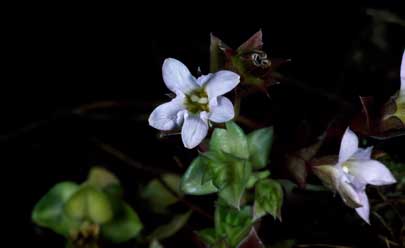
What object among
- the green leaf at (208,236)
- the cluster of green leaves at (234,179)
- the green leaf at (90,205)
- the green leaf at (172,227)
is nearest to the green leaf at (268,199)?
the cluster of green leaves at (234,179)

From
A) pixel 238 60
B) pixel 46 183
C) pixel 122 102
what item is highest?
pixel 238 60

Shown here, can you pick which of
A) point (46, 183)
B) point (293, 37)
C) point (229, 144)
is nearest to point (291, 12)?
point (293, 37)

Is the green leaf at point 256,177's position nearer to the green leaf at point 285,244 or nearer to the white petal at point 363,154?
the green leaf at point 285,244

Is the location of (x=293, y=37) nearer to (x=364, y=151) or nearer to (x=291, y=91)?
(x=291, y=91)

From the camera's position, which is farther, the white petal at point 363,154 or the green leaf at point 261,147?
the green leaf at point 261,147

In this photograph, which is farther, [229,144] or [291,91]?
[291,91]

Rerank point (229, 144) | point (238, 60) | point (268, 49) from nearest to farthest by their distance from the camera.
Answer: point (238, 60), point (229, 144), point (268, 49)
